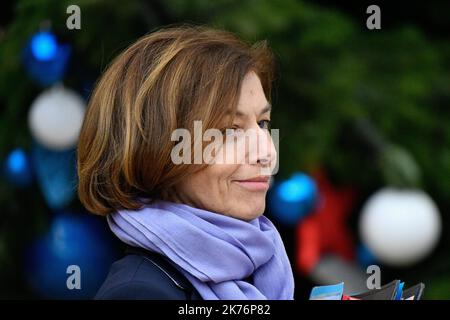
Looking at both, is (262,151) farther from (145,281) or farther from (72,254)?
(72,254)

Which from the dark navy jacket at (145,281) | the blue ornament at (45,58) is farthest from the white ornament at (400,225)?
the dark navy jacket at (145,281)

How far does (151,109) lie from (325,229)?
A: 1.65 meters

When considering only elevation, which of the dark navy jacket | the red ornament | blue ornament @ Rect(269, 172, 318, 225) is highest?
the dark navy jacket

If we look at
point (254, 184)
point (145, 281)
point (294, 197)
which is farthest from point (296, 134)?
point (145, 281)

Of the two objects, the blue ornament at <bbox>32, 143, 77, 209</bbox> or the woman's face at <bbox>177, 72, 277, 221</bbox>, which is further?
the blue ornament at <bbox>32, 143, 77, 209</bbox>

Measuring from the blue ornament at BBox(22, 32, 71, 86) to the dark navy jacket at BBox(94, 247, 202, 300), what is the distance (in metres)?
1.32

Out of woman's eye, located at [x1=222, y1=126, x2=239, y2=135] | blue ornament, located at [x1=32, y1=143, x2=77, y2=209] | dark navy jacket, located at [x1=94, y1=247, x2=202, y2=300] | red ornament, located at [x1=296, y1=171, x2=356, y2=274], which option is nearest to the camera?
dark navy jacket, located at [x1=94, y1=247, x2=202, y2=300]

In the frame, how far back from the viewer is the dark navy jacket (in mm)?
1394

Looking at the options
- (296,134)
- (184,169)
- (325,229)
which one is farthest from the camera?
(325,229)

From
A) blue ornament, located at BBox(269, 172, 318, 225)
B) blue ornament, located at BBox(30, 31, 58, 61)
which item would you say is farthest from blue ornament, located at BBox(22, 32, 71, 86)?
blue ornament, located at BBox(269, 172, 318, 225)

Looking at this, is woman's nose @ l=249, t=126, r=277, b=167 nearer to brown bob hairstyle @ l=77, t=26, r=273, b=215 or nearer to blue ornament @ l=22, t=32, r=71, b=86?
brown bob hairstyle @ l=77, t=26, r=273, b=215

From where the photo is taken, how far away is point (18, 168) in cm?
282

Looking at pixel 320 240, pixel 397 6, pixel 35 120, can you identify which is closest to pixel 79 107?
pixel 35 120

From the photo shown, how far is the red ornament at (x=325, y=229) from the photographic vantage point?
2.96 metres
